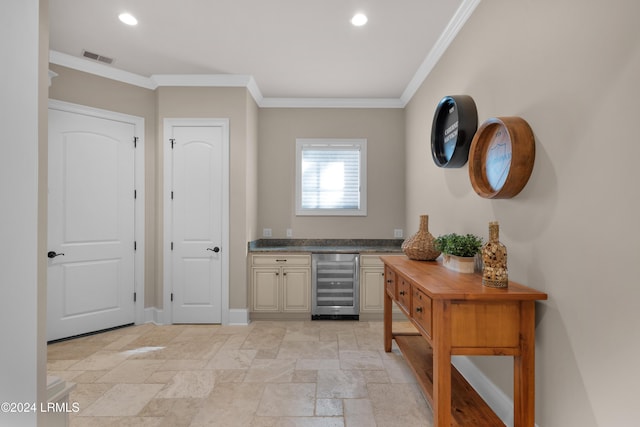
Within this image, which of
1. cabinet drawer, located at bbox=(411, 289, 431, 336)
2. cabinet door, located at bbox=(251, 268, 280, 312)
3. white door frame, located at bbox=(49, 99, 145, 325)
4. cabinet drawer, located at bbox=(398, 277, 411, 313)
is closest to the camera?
cabinet drawer, located at bbox=(411, 289, 431, 336)

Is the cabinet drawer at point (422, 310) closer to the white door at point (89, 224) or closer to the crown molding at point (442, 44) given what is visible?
the crown molding at point (442, 44)

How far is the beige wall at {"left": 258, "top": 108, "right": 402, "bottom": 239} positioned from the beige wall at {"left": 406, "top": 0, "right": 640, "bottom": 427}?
7.63 feet

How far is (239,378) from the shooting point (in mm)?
2449

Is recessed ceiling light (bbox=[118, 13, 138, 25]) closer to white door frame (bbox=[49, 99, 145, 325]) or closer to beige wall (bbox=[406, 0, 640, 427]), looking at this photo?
white door frame (bbox=[49, 99, 145, 325])

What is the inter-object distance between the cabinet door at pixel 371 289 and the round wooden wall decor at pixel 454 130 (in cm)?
168

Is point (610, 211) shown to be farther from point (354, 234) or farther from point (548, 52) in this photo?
point (354, 234)

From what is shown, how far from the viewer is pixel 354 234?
436 cm

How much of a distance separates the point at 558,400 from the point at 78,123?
4.66 metres

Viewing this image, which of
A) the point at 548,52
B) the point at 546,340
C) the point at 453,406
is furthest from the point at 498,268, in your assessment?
the point at 548,52

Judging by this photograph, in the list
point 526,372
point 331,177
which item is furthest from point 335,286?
point 526,372

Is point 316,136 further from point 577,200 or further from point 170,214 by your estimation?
point 577,200

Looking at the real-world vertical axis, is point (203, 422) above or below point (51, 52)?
below

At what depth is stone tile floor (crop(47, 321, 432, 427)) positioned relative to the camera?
1986 millimetres

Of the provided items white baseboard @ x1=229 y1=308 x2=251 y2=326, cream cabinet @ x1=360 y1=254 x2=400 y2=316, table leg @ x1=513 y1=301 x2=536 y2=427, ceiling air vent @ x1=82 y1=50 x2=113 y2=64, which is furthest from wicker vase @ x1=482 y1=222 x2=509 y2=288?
ceiling air vent @ x1=82 y1=50 x2=113 y2=64
